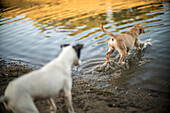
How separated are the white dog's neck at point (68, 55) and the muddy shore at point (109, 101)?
137cm

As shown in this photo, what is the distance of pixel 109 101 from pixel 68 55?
5.89ft

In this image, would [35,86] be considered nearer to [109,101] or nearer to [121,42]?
[109,101]

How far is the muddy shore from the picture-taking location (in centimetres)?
361

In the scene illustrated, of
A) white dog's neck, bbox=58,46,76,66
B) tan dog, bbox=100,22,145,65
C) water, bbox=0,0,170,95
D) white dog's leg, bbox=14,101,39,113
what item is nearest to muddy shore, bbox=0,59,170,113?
water, bbox=0,0,170,95

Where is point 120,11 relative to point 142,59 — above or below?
above

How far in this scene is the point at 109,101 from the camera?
3.99 m

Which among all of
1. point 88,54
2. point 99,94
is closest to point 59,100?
point 99,94

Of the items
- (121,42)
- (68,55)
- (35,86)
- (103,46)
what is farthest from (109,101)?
(103,46)

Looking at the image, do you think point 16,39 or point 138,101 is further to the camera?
point 16,39

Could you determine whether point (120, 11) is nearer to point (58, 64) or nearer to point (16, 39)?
point (16, 39)

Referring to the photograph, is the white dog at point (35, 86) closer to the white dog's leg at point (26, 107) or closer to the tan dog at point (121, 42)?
the white dog's leg at point (26, 107)

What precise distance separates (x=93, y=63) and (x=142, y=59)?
2205 mm

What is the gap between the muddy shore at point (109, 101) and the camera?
11.8 feet

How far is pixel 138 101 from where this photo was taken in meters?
3.89
